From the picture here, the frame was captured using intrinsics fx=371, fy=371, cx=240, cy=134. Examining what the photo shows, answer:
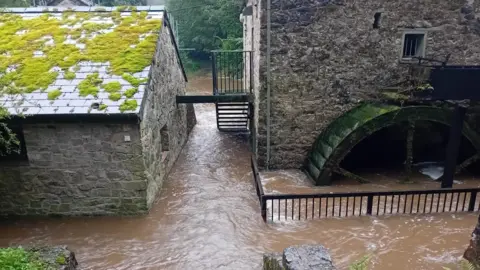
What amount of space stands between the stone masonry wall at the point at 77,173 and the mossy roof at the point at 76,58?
43cm

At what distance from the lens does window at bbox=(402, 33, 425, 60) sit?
874 centimetres

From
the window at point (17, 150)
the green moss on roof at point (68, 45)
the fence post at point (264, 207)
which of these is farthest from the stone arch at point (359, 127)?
the window at point (17, 150)

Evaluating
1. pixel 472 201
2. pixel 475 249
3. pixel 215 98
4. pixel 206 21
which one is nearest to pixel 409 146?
pixel 472 201

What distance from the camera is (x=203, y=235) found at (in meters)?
6.74

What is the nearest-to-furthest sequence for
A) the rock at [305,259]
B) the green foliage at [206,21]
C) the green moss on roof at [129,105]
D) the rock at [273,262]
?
1. the rock at [305,259]
2. the rock at [273,262]
3. the green moss on roof at [129,105]
4. the green foliage at [206,21]

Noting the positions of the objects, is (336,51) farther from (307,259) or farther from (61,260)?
(61,260)

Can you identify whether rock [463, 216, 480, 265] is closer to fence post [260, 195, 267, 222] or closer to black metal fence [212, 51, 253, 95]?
fence post [260, 195, 267, 222]

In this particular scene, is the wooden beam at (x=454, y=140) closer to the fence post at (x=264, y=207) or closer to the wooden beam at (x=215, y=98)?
the fence post at (x=264, y=207)

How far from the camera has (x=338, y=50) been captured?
28.6ft

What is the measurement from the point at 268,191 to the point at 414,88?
3.89 m

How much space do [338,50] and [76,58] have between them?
5.84 metres

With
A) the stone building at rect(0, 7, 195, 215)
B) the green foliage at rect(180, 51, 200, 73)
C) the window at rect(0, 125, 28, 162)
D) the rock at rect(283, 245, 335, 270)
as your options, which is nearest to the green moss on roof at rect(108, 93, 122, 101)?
the stone building at rect(0, 7, 195, 215)

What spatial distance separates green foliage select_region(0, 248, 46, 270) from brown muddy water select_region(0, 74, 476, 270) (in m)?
1.10

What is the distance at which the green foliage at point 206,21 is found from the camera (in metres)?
25.7
